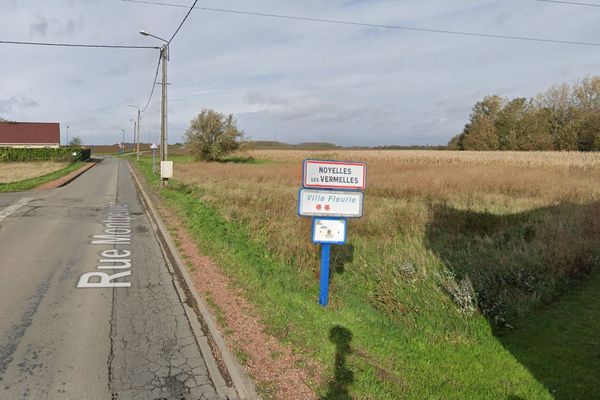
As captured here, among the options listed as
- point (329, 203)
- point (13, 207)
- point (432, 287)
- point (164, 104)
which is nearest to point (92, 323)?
point (329, 203)

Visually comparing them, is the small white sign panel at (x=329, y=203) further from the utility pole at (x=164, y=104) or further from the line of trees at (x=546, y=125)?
the line of trees at (x=546, y=125)

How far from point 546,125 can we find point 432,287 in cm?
6763

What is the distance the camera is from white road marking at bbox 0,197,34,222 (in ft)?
40.8

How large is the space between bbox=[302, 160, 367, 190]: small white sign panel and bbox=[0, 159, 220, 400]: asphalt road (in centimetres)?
235

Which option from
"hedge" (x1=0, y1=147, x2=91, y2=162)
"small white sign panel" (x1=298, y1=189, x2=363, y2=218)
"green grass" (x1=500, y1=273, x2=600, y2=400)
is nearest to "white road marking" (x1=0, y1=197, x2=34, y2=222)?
"small white sign panel" (x1=298, y1=189, x2=363, y2=218)

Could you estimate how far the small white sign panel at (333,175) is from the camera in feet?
17.3

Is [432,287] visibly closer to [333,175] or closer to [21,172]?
[333,175]

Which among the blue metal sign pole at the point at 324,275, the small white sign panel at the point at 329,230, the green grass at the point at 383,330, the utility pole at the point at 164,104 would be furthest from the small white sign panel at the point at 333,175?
the utility pole at the point at 164,104

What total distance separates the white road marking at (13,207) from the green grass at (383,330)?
27.9 feet

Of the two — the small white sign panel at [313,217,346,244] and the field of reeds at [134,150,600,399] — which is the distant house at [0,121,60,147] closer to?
the field of reeds at [134,150,600,399]

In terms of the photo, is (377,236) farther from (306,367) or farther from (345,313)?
(306,367)

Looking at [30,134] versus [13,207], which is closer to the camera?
[13,207]

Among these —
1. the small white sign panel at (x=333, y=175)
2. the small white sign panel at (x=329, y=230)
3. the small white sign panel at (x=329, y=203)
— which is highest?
the small white sign panel at (x=333, y=175)

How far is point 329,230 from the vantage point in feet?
17.8
